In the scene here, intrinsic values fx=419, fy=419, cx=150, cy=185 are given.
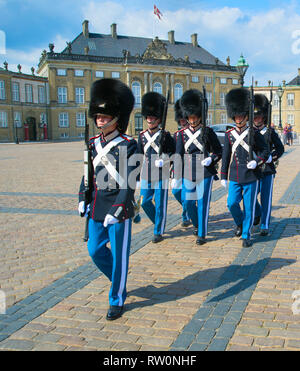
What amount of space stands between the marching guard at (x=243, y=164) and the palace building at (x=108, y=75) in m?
45.2

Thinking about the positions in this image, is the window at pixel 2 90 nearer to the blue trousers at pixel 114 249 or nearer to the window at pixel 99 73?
the window at pixel 99 73

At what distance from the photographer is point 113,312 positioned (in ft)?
12.5

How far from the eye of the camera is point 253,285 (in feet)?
14.7

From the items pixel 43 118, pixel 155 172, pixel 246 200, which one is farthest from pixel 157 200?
pixel 43 118

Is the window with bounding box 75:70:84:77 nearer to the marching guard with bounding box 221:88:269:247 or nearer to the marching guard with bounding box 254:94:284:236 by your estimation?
the marching guard with bounding box 254:94:284:236

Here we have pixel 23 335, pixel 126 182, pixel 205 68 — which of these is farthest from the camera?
pixel 205 68

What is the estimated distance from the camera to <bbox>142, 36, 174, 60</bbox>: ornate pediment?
62562mm

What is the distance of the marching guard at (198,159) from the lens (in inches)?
242

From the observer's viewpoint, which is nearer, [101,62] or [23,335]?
[23,335]

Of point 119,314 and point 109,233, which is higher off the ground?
point 109,233

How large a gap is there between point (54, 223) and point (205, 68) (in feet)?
207

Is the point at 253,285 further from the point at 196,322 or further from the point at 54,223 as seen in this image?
the point at 54,223

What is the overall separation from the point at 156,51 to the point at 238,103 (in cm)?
5974
